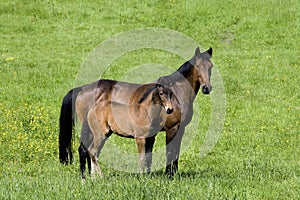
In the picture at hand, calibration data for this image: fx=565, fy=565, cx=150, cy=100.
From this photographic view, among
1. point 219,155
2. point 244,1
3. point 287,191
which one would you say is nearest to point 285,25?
point 244,1

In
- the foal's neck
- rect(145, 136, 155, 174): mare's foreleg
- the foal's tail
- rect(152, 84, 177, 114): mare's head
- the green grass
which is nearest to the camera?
the green grass

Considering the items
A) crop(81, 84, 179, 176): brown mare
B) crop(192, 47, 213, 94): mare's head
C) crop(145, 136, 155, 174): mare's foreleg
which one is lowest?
crop(145, 136, 155, 174): mare's foreleg

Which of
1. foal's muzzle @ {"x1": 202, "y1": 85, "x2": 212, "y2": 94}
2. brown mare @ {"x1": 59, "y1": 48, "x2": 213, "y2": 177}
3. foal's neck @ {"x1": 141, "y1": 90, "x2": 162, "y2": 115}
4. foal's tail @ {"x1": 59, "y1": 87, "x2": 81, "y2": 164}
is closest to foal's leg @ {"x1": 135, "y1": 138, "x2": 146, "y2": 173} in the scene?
brown mare @ {"x1": 59, "y1": 48, "x2": 213, "y2": 177}

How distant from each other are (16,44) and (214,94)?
1244 centimetres

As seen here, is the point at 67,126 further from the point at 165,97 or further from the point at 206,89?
the point at 206,89

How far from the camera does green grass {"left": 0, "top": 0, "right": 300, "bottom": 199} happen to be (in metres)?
8.87

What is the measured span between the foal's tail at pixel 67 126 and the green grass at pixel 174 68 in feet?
1.30

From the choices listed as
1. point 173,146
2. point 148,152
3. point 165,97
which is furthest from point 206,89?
point 148,152

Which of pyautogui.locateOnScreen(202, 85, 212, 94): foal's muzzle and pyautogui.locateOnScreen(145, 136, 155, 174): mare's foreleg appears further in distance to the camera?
pyautogui.locateOnScreen(202, 85, 212, 94): foal's muzzle

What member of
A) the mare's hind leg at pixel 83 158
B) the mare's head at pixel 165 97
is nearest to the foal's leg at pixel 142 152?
the mare's head at pixel 165 97

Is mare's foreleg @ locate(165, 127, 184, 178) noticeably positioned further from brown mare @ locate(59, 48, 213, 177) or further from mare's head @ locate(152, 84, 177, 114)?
mare's head @ locate(152, 84, 177, 114)

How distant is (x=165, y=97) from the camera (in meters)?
10.1

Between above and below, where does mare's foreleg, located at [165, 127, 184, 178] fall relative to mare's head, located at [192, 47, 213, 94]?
below

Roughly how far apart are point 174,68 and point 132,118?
46.4 feet
